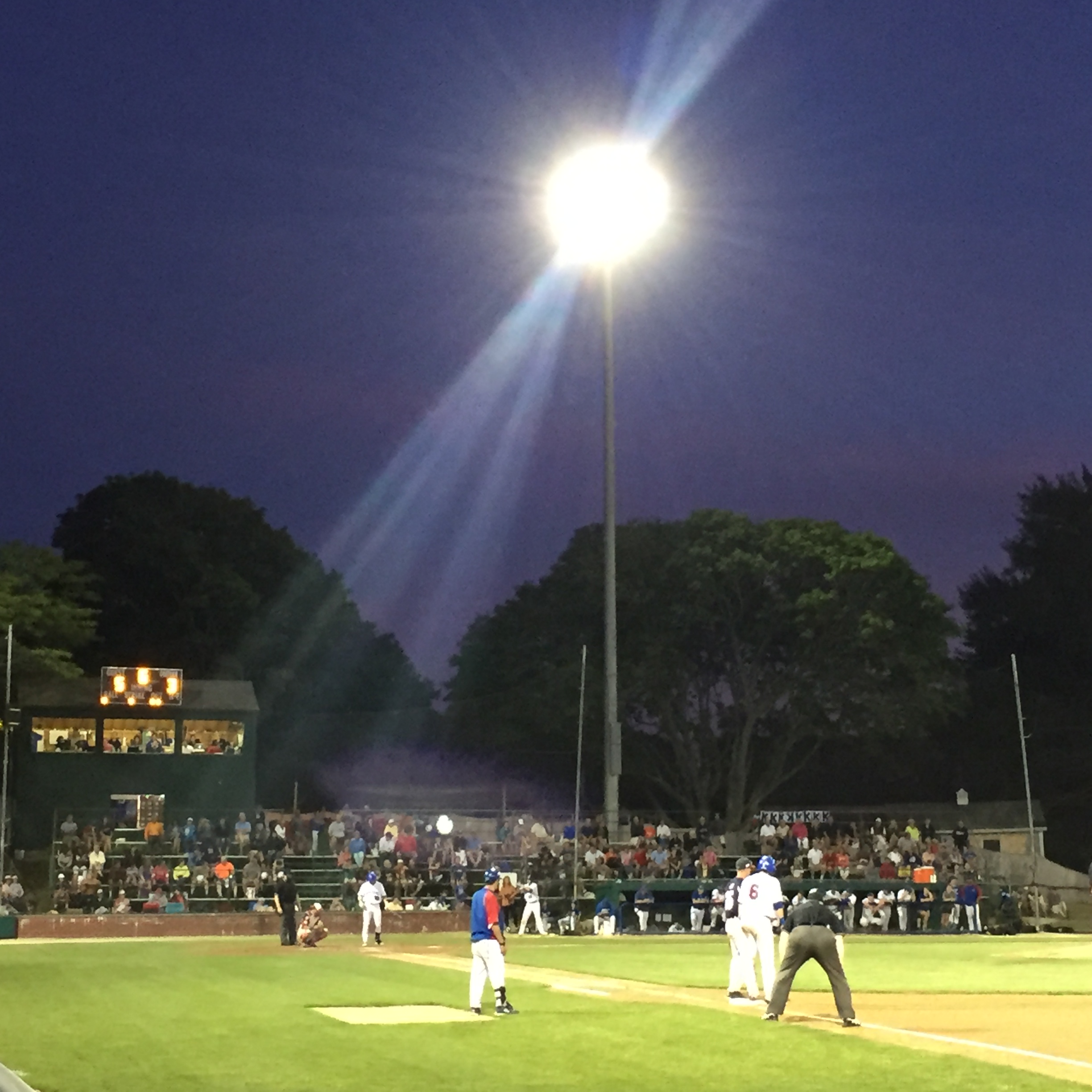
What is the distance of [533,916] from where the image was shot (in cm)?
4209

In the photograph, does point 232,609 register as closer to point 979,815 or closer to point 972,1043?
point 979,815

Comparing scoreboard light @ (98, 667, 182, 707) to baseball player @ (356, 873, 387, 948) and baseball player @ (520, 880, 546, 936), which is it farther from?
baseball player @ (356, 873, 387, 948)

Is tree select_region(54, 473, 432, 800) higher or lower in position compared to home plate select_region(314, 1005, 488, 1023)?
higher

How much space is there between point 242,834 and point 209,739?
748 centimetres

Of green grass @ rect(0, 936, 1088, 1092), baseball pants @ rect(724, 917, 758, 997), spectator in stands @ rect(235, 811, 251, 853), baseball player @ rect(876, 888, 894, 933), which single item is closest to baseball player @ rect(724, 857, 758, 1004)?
baseball pants @ rect(724, 917, 758, 997)

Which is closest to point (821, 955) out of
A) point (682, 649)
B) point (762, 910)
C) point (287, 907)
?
point (762, 910)

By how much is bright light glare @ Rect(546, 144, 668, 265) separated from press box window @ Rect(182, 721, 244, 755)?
2038 centimetres

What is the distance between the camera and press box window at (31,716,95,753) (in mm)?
51062

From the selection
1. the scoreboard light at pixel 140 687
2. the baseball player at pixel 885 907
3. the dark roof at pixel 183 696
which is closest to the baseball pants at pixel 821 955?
the baseball player at pixel 885 907

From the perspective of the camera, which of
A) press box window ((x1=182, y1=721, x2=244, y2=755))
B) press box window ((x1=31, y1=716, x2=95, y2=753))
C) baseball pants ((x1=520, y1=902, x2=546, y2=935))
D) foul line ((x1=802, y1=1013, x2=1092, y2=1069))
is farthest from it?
press box window ((x1=182, y1=721, x2=244, y2=755))

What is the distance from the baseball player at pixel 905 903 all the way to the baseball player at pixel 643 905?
6.98 metres

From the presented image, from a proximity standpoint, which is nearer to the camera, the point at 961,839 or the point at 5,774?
the point at 5,774

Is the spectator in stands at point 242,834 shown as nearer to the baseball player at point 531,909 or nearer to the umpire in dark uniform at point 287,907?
the baseball player at point 531,909

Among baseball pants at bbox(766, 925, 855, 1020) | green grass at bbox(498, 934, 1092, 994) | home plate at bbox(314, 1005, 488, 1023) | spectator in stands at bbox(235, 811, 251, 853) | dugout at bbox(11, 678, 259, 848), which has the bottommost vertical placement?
home plate at bbox(314, 1005, 488, 1023)
